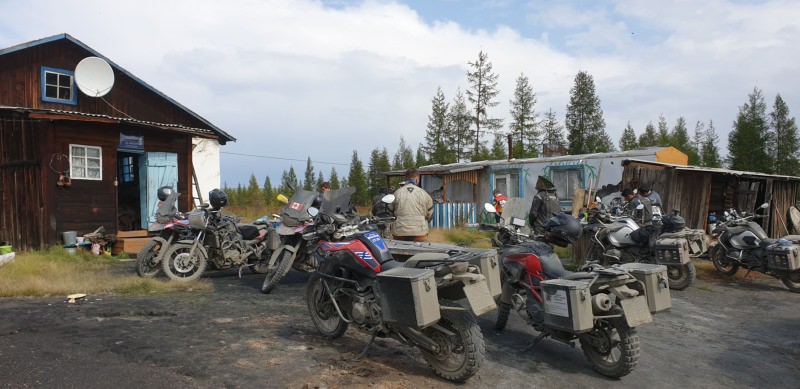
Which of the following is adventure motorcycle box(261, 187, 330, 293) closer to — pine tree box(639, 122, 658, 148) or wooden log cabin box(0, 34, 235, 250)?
wooden log cabin box(0, 34, 235, 250)

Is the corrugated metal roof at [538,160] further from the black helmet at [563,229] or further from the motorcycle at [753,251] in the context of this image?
the black helmet at [563,229]

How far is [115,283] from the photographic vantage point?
22.7 ft

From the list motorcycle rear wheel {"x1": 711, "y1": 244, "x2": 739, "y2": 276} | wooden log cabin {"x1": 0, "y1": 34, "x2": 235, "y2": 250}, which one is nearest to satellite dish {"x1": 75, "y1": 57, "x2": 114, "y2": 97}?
wooden log cabin {"x1": 0, "y1": 34, "x2": 235, "y2": 250}

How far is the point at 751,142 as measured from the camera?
30.9m

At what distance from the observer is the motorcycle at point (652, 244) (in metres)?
7.22

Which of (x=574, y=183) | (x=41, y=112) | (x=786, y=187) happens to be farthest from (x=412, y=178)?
(x=786, y=187)

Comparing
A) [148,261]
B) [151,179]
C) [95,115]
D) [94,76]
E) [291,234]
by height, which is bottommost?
[148,261]

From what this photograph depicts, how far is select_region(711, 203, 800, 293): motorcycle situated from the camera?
287 inches

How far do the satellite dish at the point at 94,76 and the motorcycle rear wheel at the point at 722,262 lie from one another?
13487 millimetres

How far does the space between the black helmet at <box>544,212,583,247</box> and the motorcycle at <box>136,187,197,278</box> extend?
5.42 m

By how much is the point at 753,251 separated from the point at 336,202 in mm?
6737

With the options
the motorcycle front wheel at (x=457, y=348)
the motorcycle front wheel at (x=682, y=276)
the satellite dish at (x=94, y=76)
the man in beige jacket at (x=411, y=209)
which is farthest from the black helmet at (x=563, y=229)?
the satellite dish at (x=94, y=76)

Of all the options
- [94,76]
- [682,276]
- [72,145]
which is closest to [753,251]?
[682,276]

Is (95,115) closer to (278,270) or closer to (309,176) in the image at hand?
(278,270)
